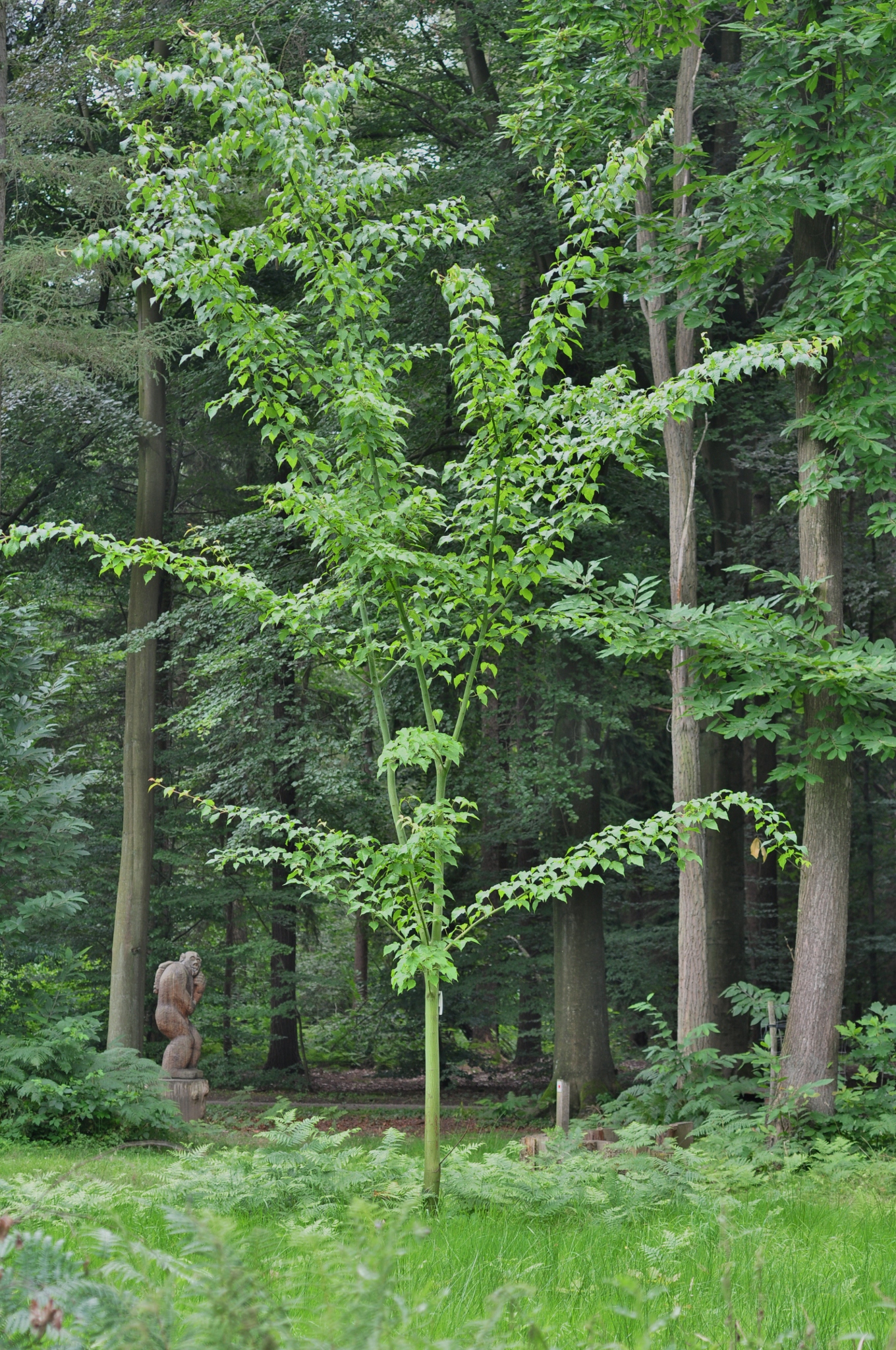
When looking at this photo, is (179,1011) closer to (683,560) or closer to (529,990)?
(683,560)

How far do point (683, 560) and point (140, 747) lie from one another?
753 cm

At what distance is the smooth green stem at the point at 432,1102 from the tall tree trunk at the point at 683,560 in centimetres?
422

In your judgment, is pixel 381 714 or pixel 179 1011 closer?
pixel 381 714

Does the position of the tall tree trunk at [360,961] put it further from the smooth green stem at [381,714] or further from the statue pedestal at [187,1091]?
the smooth green stem at [381,714]

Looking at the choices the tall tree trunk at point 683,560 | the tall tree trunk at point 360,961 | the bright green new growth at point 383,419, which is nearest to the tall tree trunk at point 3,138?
the tall tree trunk at point 683,560

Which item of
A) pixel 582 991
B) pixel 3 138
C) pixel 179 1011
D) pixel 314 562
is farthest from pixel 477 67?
pixel 179 1011

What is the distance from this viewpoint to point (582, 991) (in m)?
14.1

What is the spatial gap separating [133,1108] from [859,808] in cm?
1165

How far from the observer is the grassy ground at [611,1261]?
3.12 m

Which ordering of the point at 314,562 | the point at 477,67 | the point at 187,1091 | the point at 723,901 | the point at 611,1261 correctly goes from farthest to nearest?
1. the point at 477,67
2. the point at 723,901
3. the point at 314,562
4. the point at 187,1091
5. the point at 611,1261

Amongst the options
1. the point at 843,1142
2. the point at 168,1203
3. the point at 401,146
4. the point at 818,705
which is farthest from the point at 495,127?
the point at 168,1203

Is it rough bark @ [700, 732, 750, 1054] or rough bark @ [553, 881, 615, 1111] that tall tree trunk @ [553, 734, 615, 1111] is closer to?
rough bark @ [553, 881, 615, 1111]

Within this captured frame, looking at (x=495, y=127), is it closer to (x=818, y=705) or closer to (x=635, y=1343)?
(x=818, y=705)

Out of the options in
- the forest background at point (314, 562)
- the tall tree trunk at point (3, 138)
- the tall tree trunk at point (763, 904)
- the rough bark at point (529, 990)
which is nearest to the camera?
the forest background at point (314, 562)
